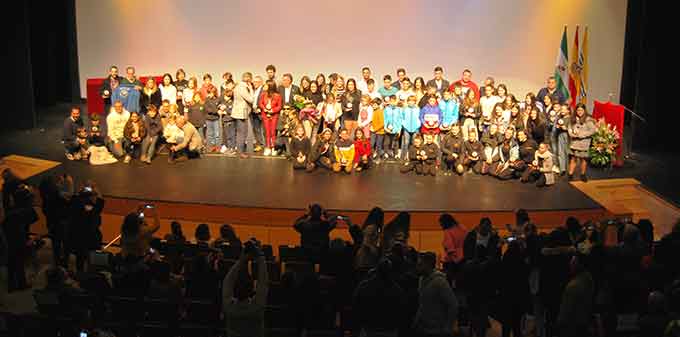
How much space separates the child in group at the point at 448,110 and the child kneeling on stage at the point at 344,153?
1.65 metres

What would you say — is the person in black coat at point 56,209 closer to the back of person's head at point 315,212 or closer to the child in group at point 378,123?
the back of person's head at point 315,212

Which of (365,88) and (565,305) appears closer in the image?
(565,305)

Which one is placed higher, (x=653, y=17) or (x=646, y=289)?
(x=653, y=17)

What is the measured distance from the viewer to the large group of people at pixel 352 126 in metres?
13.9

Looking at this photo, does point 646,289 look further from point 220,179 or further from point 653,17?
point 653,17

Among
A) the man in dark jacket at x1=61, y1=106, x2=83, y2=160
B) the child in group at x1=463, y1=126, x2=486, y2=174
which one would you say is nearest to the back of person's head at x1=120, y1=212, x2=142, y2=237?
the man in dark jacket at x1=61, y1=106, x2=83, y2=160

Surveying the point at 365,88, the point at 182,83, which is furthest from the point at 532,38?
the point at 182,83

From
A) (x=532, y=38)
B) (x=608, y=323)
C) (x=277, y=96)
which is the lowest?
(x=608, y=323)

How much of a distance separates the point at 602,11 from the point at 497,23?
2123 mm

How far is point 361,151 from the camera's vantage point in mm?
13953

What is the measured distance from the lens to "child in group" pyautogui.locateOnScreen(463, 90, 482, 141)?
14469mm

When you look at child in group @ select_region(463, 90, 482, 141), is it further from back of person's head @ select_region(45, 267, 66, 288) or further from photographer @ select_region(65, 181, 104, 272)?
back of person's head @ select_region(45, 267, 66, 288)

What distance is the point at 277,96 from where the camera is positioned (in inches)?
580

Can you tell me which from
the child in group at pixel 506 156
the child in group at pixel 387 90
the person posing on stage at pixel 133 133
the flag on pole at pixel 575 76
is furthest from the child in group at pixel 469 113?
the person posing on stage at pixel 133 133
